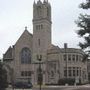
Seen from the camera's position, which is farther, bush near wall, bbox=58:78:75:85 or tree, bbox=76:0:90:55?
bush near wall, bbox=58:78:75:85

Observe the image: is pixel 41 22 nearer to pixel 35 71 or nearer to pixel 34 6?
pixel 34 6

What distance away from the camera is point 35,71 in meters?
102

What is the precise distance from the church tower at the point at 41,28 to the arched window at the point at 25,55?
2.71 metres

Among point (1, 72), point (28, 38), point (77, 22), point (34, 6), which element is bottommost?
point (1, 72)

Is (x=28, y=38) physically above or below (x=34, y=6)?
below

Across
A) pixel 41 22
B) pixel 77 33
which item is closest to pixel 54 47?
pixel 41 22

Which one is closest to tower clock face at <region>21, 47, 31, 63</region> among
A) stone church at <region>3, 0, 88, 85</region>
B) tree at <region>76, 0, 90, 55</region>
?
stone church at <region>3, 0, 88, 85</region>

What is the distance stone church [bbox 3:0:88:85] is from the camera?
99.6 meters

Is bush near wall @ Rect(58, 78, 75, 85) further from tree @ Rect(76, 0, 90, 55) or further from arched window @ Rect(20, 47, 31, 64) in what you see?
tree @ Rect(76, 0, 90, 55)

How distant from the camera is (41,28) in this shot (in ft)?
344

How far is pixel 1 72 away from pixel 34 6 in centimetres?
7439

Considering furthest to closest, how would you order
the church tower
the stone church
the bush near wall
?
1. the church tower
2. the stone church
3. the bush near wall

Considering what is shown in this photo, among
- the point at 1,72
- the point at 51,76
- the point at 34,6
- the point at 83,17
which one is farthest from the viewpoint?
the point at 34,6

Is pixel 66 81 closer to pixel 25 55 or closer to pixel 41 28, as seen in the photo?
pixel 25 55
